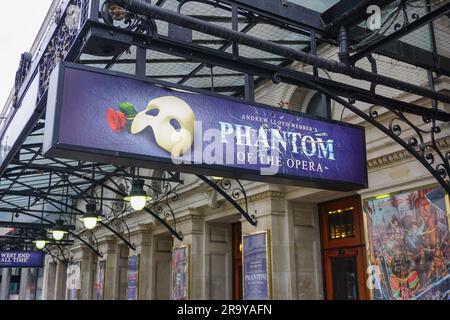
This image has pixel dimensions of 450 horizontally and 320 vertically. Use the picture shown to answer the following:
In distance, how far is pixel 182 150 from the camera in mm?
4008

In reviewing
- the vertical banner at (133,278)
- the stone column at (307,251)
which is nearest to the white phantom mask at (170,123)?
the stone column at (307,251)

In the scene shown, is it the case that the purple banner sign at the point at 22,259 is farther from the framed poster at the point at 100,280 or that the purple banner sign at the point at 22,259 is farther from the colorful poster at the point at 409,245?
the colorful poster at the point at 409,245

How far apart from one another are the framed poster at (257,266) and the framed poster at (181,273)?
199cm

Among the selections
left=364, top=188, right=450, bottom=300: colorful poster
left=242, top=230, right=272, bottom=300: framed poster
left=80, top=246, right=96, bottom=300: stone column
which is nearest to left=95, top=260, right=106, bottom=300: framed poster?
left=80, top=246, right=96, bottom=300: stone column

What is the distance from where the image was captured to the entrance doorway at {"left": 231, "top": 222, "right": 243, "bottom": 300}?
11.1m

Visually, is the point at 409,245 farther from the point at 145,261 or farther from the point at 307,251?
the point at 145,261

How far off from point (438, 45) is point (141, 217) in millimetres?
9603

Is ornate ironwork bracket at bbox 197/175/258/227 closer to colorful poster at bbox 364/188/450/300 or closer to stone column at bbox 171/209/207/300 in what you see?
stone column at bbox 171/209/207/300

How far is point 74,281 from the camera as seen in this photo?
19672 mm

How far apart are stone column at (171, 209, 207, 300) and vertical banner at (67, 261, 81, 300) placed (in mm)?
9277

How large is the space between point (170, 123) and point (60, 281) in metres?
21.5

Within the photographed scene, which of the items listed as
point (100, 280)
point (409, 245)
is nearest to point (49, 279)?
point (100, 280)
